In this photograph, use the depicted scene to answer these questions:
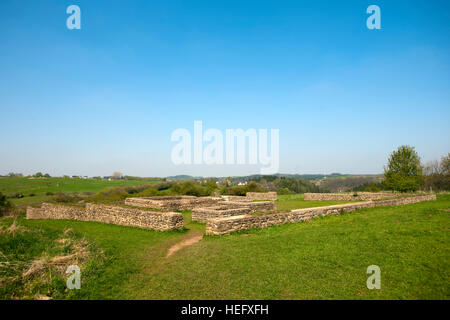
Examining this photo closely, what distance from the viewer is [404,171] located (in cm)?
3419

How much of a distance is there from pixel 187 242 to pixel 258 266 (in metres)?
4.44

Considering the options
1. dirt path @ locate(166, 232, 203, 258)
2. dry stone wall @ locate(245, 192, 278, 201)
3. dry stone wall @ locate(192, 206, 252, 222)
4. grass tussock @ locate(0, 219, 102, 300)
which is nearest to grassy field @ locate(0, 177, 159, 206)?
dry stone wall @ locate(245, 192, 278, 201)

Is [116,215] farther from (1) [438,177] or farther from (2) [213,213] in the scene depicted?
(1) [438,177]

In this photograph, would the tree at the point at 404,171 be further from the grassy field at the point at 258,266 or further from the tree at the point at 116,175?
the tree at the point at 116,175

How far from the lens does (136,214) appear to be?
13352 millimetres

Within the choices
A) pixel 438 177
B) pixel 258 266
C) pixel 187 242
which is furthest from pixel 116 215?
pixel 438 177

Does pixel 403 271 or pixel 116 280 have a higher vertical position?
pixel 403 271

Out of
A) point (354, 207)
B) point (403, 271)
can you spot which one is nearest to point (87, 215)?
point (403, 271)

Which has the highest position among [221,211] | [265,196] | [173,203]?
[221,211]

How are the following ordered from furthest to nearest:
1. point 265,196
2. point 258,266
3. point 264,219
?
point 265,196
point 264,219
point 258,266

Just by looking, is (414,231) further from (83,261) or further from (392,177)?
(392,177)

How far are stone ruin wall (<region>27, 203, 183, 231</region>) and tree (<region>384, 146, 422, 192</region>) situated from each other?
112 feet
